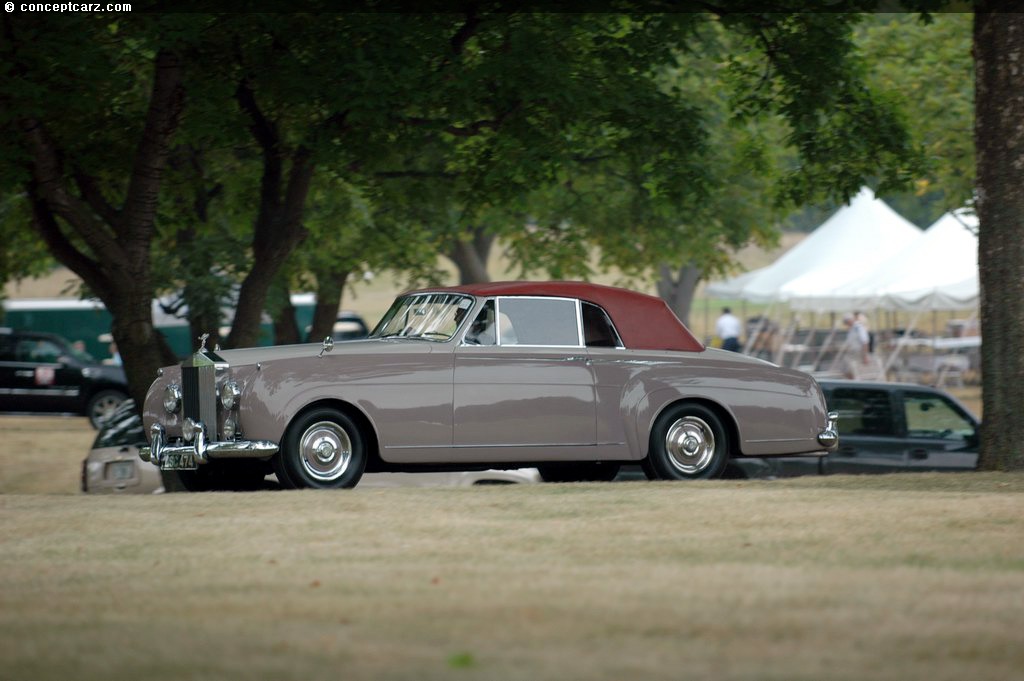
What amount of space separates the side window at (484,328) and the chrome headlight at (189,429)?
2069mm

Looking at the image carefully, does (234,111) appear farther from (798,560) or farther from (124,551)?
(798,560)

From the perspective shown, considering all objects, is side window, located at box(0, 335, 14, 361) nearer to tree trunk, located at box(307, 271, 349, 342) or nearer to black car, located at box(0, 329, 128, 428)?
black car, located at box(0, 329, 128, 428)

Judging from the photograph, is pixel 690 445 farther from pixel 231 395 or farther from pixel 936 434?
pixel 936 434

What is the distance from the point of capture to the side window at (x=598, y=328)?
1244 centimetres

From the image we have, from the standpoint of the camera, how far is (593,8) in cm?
1526

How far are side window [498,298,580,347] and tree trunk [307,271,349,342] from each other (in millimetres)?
12732

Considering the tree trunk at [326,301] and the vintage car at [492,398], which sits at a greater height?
the tree trunk at [326,301]

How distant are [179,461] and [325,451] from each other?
1021mm

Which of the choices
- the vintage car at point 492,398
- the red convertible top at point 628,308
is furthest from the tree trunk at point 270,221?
the red convertible top at point 628,308

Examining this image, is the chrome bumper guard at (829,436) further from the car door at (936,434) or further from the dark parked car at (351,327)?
the dark parked car at (351,327)

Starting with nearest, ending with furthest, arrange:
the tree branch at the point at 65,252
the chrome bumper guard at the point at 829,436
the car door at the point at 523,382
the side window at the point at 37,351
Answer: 1. the car door at the point at 523,382
2. the chrome bumper guard at the point at 829,436
3. the tree branch at the point at 65,252
4. the side window at the point at 37,351

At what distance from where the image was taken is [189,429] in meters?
11.2

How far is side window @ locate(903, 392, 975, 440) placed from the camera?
1623 centimetres

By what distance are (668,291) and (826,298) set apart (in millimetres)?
6127
